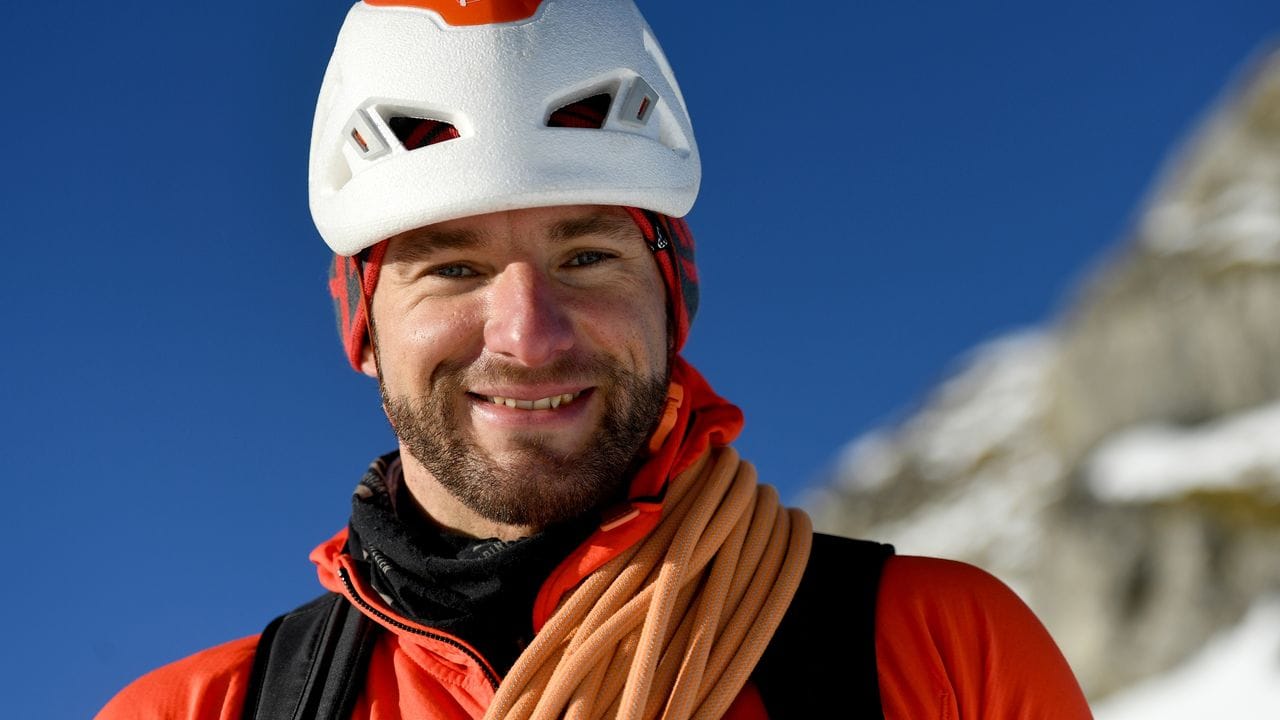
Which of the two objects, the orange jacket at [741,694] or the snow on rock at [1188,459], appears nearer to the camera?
the orange jacket at [741,694]

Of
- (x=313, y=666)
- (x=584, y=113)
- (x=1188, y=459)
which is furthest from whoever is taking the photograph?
(x=1188, y=459)

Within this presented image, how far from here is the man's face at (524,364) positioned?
9.21ft

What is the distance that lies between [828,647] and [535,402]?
79 centimetres

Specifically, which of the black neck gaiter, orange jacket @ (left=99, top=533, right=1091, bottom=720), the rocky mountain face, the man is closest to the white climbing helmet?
the man

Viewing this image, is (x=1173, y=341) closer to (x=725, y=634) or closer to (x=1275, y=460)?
(x=1275, y=460)

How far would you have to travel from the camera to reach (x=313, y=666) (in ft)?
9.61

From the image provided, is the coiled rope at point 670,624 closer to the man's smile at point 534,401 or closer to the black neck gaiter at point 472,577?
the black neck gaiter at point 472,577

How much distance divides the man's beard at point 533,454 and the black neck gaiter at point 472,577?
2.7 inches

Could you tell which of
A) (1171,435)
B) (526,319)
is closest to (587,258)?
(526,319)

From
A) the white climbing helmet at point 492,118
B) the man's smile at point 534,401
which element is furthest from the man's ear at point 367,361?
the man's smile at point 534,401

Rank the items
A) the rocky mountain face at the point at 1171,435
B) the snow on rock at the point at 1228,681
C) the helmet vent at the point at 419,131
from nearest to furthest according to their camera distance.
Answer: the helmet vent at the point at 419,131, the snow on rock at the point at 1228,681, the rocky mountain face at the point at 1171,435

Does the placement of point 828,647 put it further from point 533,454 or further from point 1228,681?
point 1228,681

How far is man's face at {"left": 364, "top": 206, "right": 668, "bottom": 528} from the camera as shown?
2807 mm

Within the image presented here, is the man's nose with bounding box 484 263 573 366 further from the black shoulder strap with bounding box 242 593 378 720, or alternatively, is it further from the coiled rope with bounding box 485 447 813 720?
the black shoulder strap with bounding box 242 593 378 720
